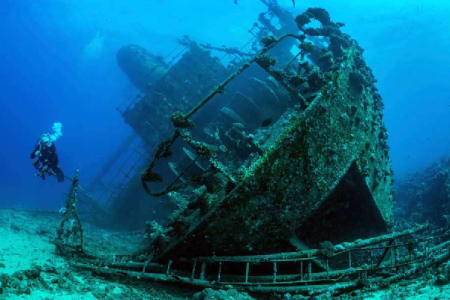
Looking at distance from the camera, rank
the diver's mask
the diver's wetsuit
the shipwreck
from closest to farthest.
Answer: the shipwreck < the diver's wetsuit < the diver's mask

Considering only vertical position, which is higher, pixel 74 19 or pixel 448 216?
pixel 74 19

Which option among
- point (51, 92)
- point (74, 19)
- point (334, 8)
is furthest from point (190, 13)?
point (51, 92)

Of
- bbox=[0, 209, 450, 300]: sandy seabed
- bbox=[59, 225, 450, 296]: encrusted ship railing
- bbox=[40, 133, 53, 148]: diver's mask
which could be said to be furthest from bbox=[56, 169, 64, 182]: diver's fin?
bbox=[59, 225, 450, 296]: encrusted ship railing

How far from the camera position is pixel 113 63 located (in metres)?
116

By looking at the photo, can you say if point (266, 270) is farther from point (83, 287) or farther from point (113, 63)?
point (113, 63)

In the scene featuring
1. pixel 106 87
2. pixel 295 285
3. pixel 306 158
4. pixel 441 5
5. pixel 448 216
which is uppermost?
pixel 106 87

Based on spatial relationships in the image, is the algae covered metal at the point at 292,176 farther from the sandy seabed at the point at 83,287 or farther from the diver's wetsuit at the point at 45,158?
the diver's wetsuit at the point at 45,158

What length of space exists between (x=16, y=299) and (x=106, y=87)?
5683 inches

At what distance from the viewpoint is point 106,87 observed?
5197 inches

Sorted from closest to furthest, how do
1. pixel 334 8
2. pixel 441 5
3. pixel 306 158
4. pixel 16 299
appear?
1. pixel 16 299
2. pixel 306 158
3. pixel 441 5
4. pixel 334 8

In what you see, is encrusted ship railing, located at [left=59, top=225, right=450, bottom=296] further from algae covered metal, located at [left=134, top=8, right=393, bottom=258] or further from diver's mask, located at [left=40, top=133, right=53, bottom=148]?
diver's mask, located at [left=40, top=133, right=53, bottom=148]

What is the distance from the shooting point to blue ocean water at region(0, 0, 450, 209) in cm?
4956

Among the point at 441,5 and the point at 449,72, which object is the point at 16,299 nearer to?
the point at 441,5

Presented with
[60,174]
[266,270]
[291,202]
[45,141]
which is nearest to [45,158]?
[45,141]
